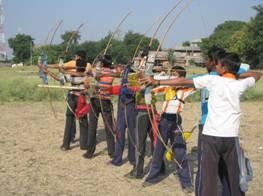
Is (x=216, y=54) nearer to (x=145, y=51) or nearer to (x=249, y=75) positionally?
(x=249, y=75)

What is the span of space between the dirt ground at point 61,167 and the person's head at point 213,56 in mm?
1701

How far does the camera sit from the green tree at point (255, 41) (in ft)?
151

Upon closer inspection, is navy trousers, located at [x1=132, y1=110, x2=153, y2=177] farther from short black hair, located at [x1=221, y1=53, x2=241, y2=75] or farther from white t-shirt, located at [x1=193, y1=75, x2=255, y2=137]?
short black hair, located at [x1=221, y1=53, x2=241, y2=75]

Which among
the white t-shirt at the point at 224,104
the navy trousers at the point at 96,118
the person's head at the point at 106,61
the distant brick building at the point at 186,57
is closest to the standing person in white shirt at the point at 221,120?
the white t-shirt at the point at 224,104

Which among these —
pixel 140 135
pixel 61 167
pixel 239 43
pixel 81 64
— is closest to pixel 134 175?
pixel 140 135

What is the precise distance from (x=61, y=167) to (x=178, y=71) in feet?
7.94

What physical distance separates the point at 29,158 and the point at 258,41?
145 ft

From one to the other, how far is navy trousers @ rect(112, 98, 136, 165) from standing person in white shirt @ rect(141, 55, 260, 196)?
2024 millimetres

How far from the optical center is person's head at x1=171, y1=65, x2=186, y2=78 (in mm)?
4645

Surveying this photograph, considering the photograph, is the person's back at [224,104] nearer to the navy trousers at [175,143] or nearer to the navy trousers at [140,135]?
the navy trousers at [175,143]

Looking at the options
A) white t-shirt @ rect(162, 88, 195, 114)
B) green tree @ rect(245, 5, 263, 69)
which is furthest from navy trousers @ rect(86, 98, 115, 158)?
green tree @ rect(245, 5, 263, 69)

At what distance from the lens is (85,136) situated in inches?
266

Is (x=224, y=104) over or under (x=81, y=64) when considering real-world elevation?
under

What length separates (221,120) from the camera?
3.36 metres
